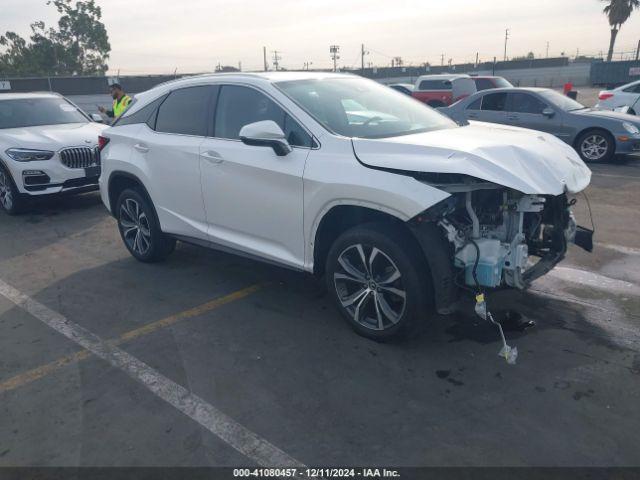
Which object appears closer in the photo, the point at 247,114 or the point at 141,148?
the point at 247,114

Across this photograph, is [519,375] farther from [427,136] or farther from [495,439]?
[427,136]

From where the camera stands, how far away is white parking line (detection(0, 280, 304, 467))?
2820 millimetres

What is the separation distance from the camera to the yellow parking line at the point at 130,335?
11.8 ft

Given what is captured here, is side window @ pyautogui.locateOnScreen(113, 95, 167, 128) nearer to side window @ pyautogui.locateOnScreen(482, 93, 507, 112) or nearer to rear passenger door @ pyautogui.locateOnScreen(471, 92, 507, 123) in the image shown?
rear passenger door @ pyautogui.locateOnScreen(471, 92, 507, 123)

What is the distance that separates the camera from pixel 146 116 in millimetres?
5441

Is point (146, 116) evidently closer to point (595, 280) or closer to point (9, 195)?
point (9, 195)

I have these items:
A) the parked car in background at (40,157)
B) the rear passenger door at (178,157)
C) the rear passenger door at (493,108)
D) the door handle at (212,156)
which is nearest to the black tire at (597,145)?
the rear passenger door at (493,108)

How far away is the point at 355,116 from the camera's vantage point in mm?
4246

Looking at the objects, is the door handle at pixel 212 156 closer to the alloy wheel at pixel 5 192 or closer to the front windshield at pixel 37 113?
the alloy wheel at pixel 5 192

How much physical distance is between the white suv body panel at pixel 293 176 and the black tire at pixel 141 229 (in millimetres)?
193

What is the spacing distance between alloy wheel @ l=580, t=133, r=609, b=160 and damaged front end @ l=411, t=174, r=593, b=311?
7844 millimetres

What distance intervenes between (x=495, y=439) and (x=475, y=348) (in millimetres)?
1004

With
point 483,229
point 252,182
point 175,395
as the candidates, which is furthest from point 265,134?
point 175,395

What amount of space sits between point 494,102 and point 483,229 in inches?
346
